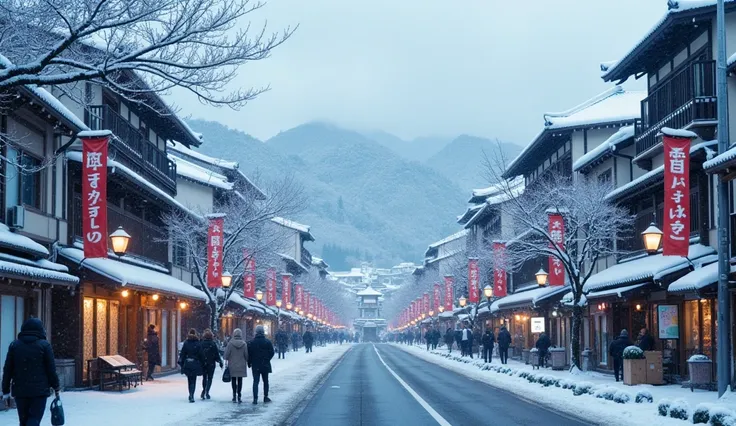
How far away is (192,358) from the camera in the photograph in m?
25.0

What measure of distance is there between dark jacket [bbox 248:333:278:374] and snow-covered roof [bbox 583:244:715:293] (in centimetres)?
1268

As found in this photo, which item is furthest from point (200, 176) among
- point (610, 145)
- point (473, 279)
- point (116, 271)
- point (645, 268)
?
point (645, 268)

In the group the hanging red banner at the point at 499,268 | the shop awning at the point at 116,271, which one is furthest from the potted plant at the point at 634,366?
the hanging red banner at the point at 499,268

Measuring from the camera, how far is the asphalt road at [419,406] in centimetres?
2025

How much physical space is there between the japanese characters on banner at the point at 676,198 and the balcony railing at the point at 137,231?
17137 mm

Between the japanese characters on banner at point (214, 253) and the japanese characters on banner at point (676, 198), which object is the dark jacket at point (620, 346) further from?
the japanese characters on banner at point (214, 253)

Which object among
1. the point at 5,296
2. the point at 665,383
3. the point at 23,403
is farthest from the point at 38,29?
the point at 665,383

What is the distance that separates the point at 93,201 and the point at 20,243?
3.91 meters

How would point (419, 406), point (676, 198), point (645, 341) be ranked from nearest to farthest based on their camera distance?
1. point (419, 406)
2. point (676, 198)
3. point (645, 341)

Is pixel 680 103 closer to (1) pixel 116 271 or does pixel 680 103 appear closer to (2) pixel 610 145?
(2) pixel 610 145

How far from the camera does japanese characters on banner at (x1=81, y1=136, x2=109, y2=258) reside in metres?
26.6

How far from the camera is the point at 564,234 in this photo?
39.9 m

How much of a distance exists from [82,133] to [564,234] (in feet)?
67.6

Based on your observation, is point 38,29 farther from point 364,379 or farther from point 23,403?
point 364,379
